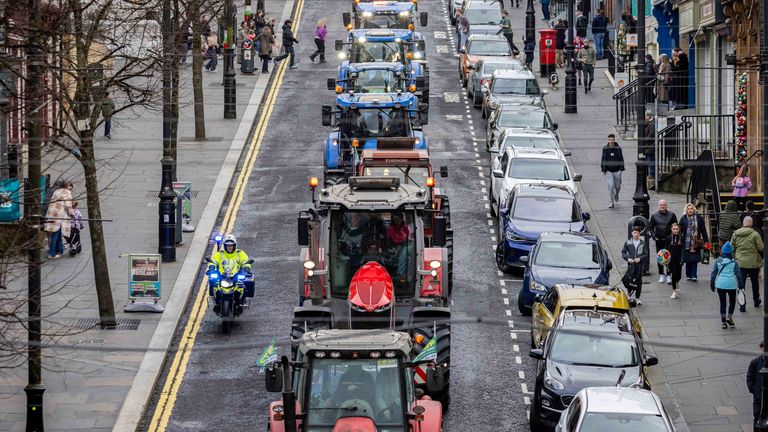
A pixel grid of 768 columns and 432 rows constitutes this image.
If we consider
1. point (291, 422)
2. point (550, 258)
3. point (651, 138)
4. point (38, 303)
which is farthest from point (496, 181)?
point (291, 422)

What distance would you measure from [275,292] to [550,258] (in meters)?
5.59

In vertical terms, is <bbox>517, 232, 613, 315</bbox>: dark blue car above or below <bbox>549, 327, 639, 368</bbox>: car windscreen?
above

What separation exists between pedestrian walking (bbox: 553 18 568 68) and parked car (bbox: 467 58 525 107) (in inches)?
179

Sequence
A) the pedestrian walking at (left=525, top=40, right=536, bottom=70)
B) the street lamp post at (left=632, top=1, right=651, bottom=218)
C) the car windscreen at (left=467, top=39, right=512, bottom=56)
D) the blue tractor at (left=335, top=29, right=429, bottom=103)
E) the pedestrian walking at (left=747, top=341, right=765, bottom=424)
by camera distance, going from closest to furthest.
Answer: the pedestrian walking at (left=747, top=341, right=765, bottom=424)
the street lamp post at (left=632, top=1, right=651, bottom=218)
the blue tractor at (left=335, top=29, right=429, bottom=103)
the car windscreen at (left=467, top=39, right=512, bottom=56)
the pedestrian walking at (left=525, top=40, right=536, bottom=70)

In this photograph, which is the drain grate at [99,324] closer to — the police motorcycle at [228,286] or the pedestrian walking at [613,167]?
the police motorcycle at [228,286]

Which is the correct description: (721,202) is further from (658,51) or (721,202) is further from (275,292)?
(658,51)

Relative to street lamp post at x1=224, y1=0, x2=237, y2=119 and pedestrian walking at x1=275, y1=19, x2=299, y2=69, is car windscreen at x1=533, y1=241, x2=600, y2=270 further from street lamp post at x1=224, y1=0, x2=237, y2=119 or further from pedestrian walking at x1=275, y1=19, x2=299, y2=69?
pedestrian walking at x1=275, y1=19, x2=299, y2=69

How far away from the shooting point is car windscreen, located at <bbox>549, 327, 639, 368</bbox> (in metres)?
25.9

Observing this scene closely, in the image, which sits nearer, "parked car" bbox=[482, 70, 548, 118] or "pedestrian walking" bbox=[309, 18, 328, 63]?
"parked car" bbox=[482, 70, 548, 118]

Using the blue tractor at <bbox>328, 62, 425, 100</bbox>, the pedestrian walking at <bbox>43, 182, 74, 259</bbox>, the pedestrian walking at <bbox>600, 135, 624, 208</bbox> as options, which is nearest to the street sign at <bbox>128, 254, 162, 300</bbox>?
the pedestrian walking at <bbox>43, 182, 74, 259</bbox>

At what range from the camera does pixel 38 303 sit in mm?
24828

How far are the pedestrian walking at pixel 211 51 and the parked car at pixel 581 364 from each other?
108ft

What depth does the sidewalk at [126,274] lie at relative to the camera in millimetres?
26812

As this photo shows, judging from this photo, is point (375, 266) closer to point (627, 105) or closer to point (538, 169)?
point (538, 169)
